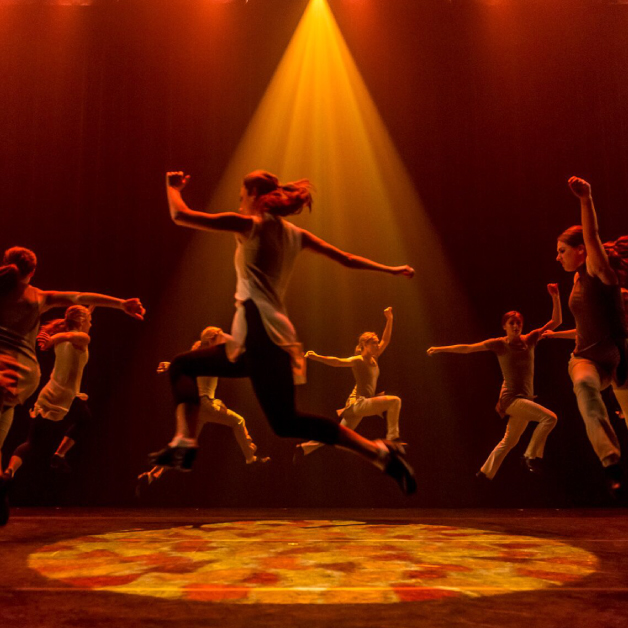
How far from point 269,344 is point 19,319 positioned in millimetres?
1916

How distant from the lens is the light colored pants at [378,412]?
6406mm

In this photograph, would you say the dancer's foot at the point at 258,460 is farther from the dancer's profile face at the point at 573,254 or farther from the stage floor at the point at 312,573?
the dancer's profile face at the point at 573,254

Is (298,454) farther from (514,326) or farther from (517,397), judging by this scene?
(514,326)

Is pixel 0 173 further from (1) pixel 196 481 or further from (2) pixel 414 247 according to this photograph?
(2) pixel 414 247

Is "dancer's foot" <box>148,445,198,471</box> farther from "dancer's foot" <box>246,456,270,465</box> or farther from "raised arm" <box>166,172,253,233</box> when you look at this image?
"dancer's foot" <box>246,456,270,465</box>

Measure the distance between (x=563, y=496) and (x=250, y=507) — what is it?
3222 millimetres

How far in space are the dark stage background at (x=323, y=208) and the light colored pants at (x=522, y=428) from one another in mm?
985

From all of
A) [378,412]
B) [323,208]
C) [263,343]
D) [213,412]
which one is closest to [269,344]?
[263,343]

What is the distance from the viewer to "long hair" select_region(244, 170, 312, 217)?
2.91m

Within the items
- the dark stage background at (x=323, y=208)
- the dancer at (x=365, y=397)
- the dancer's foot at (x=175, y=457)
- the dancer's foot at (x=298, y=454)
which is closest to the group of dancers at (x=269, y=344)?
the dancer's foot at (x=175, y=457)

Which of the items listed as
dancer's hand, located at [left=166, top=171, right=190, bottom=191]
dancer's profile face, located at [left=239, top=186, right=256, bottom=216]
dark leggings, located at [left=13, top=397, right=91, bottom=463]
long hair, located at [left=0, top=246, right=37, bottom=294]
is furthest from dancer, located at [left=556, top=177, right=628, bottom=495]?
dark leggings, located at [left=13, top=397, right=91, bottom=463]

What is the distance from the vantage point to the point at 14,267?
3.93m

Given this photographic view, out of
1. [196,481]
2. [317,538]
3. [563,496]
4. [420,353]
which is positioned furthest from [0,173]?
[563,496]

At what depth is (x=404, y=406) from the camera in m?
7.28
